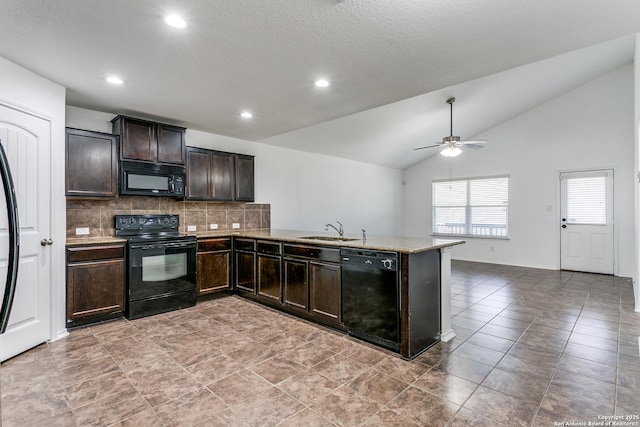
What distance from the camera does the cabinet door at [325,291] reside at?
323 cm

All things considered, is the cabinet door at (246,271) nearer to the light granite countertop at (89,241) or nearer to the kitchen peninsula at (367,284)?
the kitchen peninsula at (367,284)

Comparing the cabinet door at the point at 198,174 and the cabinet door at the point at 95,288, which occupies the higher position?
the cabinet door at the point at 198,174

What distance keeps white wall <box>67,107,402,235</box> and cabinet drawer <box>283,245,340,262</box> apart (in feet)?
6.93

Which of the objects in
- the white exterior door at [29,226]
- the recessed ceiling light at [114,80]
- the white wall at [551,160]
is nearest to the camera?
the white exterior door at [29,226]

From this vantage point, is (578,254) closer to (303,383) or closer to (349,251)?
(349,251)

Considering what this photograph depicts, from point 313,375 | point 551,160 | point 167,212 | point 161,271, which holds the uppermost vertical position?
point 551,160

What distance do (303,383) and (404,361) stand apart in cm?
89

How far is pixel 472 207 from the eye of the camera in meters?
7.90

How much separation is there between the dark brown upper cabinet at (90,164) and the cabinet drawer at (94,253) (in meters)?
0.60

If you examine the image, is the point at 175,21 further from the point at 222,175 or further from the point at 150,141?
the point at 222,175

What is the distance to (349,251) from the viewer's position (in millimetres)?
3082

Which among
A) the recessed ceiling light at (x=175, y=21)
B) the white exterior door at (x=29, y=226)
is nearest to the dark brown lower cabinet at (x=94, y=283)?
the white exterior door at (x=29, y=226)

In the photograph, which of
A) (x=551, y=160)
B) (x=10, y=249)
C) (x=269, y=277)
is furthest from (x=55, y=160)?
(x=551, y=160)

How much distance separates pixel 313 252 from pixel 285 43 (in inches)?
79.0
